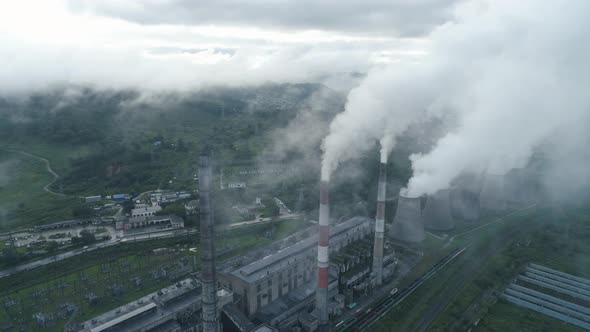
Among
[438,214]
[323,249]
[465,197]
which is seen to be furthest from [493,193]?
[323,249]

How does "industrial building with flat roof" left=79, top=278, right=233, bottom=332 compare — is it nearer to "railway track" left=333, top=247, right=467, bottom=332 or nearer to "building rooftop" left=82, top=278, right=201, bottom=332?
"building rooftop" left=82, top=278, right=201, bottom=332

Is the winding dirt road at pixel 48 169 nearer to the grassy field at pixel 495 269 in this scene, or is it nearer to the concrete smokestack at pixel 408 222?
the concrete smokestack at pixel 408 222

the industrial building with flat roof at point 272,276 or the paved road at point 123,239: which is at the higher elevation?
the industrial building with flat roof at point 272,276

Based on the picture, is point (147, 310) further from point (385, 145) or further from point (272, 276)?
point (385, 145)

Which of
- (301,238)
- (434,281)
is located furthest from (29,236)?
(434,281)

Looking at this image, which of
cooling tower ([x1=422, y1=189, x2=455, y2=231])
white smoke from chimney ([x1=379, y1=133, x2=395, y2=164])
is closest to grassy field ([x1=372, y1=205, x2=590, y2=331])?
cooling tower ([x1=422, y1=189, x2=455, y2=231])

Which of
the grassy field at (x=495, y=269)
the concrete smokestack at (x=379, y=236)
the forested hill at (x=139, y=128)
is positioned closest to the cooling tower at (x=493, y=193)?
the grassy field at (x=495, y=269)

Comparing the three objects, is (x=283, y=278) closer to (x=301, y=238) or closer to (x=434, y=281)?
(x=301, y=238)
